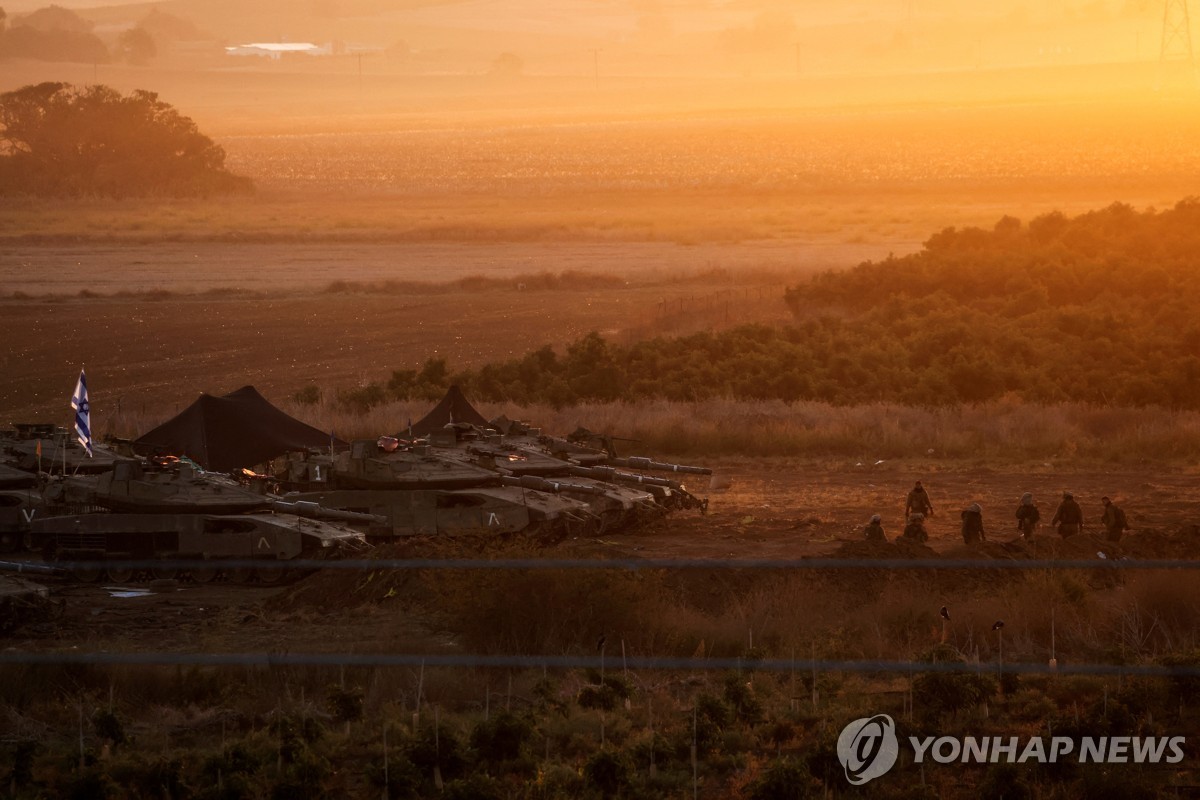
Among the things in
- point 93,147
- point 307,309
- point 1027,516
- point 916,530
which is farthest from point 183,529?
point 93,147

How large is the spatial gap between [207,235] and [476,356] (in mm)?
38339

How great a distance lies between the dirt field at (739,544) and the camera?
21.5 metres

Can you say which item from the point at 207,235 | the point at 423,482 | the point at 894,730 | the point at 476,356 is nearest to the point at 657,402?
the point at 476,356

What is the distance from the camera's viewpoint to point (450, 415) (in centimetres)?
3294

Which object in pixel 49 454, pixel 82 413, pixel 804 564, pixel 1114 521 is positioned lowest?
pixel 804 564

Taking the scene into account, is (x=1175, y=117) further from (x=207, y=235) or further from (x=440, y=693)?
(x=440, y=693)

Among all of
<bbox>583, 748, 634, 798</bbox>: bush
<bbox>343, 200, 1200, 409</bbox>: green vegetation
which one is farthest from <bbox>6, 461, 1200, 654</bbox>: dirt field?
<bbox>343, 200, 1200, 409</bbox>: green vegetation

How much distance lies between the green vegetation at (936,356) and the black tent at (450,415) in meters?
6.95

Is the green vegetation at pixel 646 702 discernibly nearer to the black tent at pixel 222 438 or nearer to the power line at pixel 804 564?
the power line at pixel 804 564

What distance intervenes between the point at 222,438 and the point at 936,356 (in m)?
19.4

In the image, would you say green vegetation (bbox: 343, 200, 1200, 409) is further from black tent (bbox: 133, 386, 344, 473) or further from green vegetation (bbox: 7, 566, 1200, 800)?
green vegetation (bbox: 7, 566, 1200, 800)

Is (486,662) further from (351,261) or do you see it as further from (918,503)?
(351,261)

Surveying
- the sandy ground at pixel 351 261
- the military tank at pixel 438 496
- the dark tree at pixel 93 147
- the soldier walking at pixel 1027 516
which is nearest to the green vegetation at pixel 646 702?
the soldier walking at pixel 1027 516

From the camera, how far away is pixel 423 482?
27109mm
